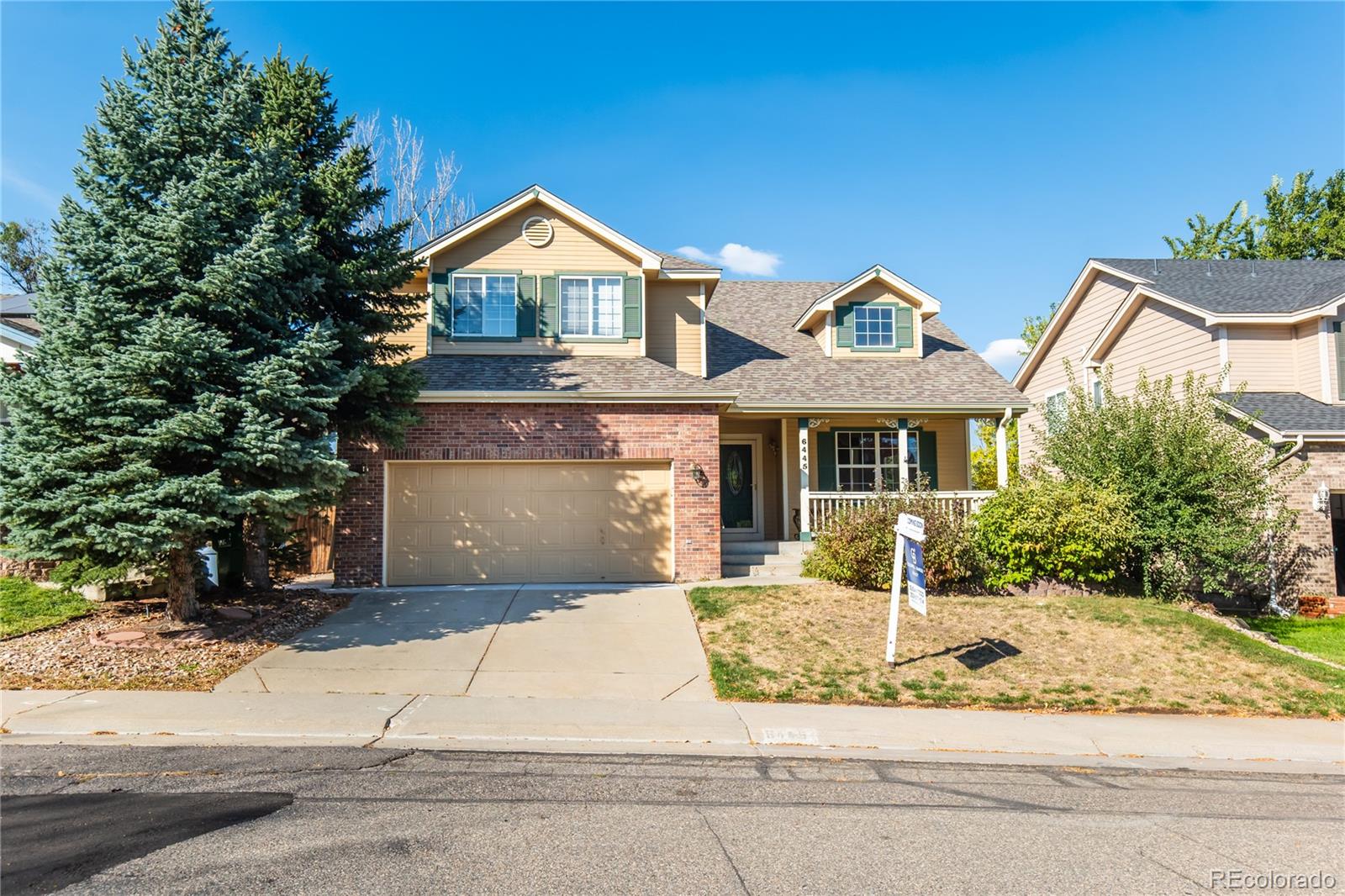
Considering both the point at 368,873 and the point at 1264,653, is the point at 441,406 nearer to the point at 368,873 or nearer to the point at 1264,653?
the point at 368,873

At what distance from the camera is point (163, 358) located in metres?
8.60

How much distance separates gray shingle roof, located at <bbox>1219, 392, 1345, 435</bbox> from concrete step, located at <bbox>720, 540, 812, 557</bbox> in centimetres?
826

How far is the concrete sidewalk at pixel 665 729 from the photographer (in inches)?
268

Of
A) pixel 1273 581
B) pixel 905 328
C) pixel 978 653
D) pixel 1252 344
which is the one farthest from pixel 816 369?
pixel 1273 581

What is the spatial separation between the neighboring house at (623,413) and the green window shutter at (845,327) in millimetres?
39

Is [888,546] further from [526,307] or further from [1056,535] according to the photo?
[526,307]

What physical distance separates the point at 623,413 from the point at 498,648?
5.20 meters

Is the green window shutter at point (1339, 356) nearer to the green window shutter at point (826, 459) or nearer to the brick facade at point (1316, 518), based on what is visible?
the brick facade at point (1316, 518)

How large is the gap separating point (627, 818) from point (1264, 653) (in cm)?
930

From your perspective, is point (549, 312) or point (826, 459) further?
point (826, 459)

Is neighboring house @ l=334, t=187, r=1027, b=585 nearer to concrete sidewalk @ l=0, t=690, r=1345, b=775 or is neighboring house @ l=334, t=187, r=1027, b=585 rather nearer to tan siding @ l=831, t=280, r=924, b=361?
tan siding @ l=831, t=280, r=924, b=361

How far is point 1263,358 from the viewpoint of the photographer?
52.6 ft

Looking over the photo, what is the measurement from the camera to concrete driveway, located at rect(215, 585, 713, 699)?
846 cm

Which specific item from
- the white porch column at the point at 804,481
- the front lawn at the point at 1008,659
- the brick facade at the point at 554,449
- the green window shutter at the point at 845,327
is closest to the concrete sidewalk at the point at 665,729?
the front lawn at the point at 1008,659
